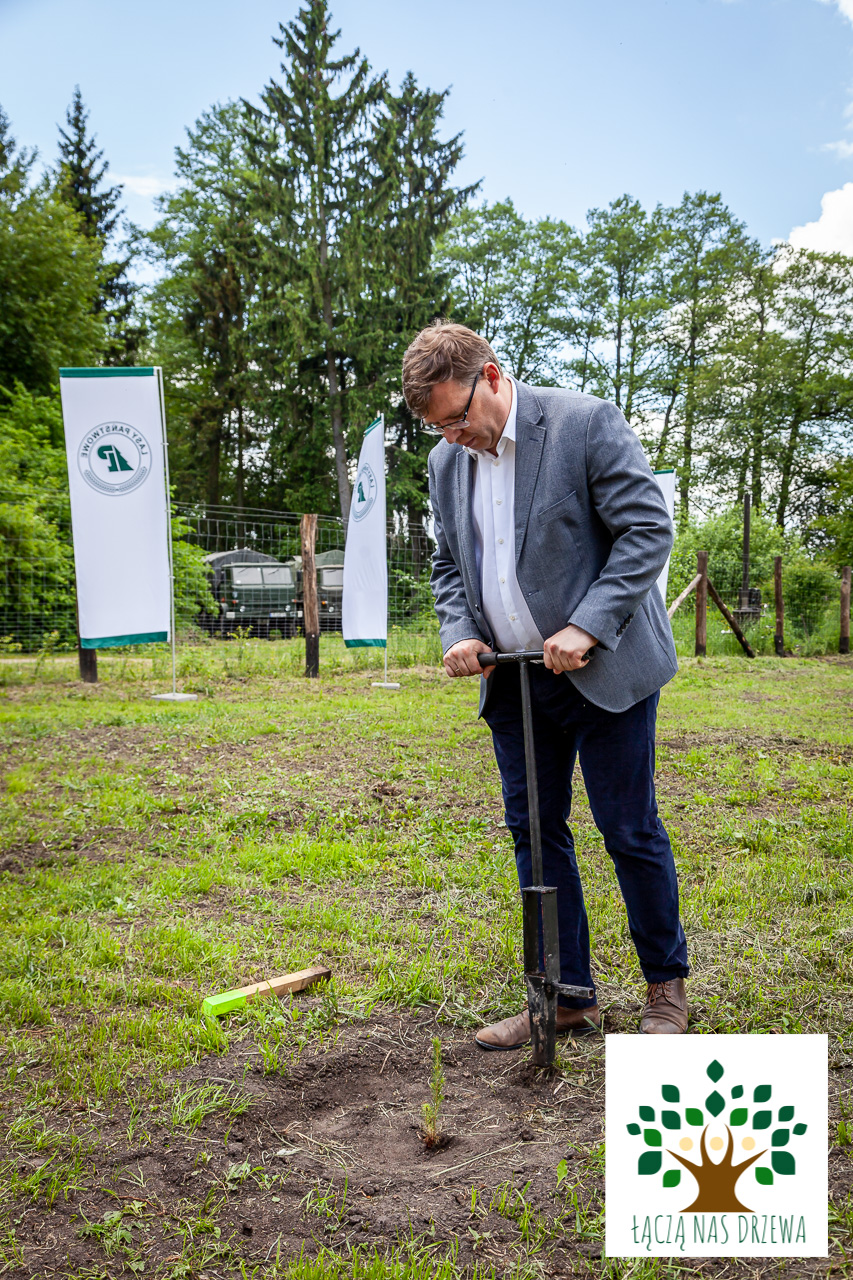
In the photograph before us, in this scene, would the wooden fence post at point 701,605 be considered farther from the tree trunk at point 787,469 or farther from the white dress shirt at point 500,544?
→ the tree trunk at point 787,469

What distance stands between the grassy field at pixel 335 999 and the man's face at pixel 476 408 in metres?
1.69

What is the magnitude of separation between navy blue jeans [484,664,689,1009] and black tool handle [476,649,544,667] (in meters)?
0.13

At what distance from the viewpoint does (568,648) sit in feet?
7.18

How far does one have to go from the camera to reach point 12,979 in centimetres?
293

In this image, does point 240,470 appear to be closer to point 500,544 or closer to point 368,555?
point 368,555

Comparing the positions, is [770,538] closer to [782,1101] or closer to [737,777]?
[737,777]

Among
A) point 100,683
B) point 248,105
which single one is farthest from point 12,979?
point 248,105

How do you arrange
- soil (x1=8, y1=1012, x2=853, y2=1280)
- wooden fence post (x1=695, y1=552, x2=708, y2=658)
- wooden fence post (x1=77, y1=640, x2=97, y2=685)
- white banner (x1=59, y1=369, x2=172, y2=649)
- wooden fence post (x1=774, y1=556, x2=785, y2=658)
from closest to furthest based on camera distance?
soil (x1=8, y1=1012, x2=853, y2=1280) < white banner (x1=59, y1=369, x2=172, y2=649) < wooden fence post (x1=77, y1=640, x2=97, y2=685) < wooden fence post (x1=695, y1=552, x2=708, y2=658) < wooden fence post (x1=774, y1=556, x2=785, y2=658)

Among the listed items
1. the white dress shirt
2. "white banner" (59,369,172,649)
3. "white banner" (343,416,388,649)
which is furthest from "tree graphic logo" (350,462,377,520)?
the white dress shirt

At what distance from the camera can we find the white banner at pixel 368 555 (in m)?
9.80

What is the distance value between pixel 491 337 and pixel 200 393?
33.7 feet

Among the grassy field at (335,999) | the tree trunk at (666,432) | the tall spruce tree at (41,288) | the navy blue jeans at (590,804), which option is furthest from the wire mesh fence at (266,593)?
the tree trunk at (666,432)

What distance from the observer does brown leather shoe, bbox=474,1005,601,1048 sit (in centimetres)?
254

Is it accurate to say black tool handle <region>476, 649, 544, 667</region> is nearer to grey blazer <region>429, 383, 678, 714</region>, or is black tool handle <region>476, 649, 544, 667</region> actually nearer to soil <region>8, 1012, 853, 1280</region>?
grey blazer <region>429, 383, 678, 714</region>
